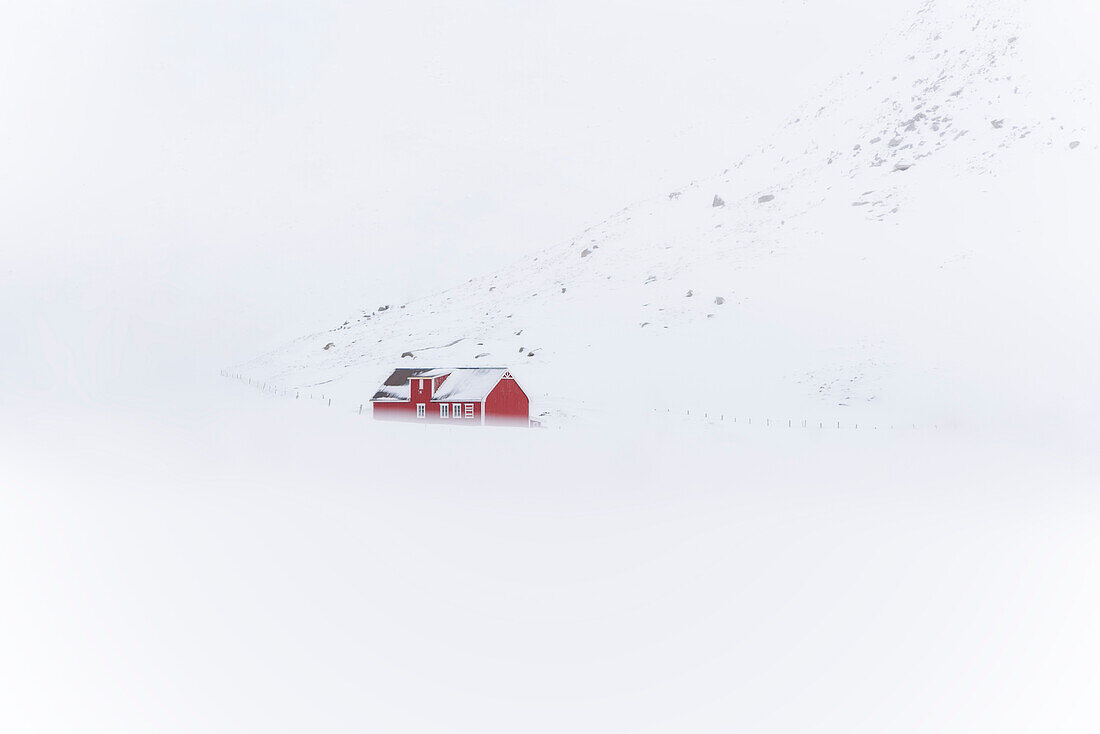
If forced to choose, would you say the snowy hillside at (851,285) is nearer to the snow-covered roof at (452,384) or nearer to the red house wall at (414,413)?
the snow-covered roof at (452,384)

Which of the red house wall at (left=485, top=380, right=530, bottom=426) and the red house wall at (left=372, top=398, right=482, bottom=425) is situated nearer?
the red house wall at (left=372, top=398, right=482, bottom=425)

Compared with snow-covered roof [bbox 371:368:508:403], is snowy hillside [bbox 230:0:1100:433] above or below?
above

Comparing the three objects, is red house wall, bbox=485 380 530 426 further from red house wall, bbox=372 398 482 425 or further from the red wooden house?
red house wall, bbox=372 398 482 425

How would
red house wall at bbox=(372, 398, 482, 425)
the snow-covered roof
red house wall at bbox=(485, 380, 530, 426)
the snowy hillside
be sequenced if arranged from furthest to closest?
the snowy hillside
the snow-covered roof
red house wall at bbox=(485, 380, 530, 426)
red house wall at bbox=(372, 398, 482, 425)

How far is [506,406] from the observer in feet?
56.4

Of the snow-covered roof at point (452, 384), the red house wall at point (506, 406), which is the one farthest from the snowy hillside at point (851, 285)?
the snow-covered roof at point (452, 384)

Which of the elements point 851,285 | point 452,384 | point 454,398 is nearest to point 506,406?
point 454,398

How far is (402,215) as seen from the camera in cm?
7062

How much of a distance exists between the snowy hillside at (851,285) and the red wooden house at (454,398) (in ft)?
10.0

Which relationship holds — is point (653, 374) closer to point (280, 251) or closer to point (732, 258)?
point (732, 258)

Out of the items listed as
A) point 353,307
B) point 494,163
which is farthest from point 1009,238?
point 494,163

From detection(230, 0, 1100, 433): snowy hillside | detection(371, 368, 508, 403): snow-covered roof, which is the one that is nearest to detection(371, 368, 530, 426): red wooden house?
detection(371, 368, 508, 403): snow-covered roof

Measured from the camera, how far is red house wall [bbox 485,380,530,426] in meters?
16.6

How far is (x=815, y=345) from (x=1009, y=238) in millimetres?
10393
